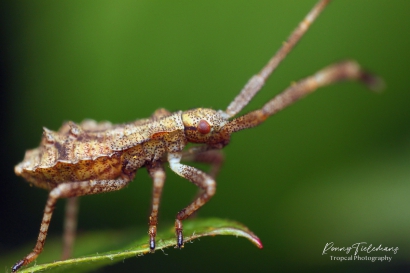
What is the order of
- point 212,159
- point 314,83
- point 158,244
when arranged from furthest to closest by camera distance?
1. point 212,159
2. point 314,83
3. point 158,244

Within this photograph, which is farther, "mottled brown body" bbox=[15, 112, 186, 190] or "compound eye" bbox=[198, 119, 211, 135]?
"compound eye" bbox=[198, 119, 211, 135]

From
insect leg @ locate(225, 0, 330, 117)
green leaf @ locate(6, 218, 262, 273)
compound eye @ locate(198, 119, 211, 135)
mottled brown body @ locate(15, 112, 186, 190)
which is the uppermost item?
insect leg @ locate(225, 0, 330, 117)

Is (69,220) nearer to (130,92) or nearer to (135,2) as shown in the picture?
(130,92)

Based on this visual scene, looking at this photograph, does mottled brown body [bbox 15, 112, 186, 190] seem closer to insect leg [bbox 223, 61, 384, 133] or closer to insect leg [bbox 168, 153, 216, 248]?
insect leg [bbox 168, 153, 216, 248]

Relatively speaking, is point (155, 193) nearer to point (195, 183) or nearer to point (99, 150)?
point (195, 183)

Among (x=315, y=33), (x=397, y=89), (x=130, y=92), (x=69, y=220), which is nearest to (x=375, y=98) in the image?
(x=397, y=89)

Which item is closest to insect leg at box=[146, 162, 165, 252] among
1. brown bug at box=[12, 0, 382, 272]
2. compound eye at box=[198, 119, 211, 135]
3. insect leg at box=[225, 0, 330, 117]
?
brown bug at box=[12, 0, 382, 272]

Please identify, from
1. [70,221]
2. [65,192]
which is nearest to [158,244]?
[65,192]
